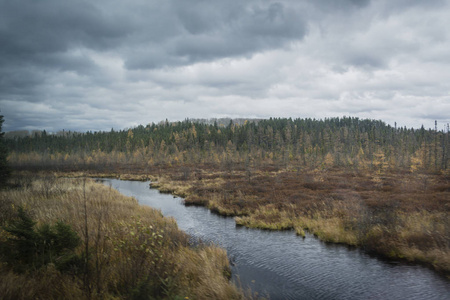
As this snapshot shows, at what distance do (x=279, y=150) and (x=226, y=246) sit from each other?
84353 millimetres

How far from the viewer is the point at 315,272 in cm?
1096

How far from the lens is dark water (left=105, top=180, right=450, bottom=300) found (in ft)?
30.2

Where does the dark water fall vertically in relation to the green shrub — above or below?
below

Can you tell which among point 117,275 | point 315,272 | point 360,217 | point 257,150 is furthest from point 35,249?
point 257,150

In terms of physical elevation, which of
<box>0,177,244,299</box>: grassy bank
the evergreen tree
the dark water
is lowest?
the dark water

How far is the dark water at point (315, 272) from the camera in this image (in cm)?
920

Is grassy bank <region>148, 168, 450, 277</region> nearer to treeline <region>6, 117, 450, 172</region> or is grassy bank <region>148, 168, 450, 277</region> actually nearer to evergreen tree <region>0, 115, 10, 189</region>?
evergreen tree <region>0, 115, 10, 189</region>

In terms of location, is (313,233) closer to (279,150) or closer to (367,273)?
(367,273)

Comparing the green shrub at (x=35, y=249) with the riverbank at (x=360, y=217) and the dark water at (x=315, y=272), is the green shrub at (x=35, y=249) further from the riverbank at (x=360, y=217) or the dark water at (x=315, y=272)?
the riverbank at (x=360, y=217)

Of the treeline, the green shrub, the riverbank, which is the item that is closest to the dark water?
the riverbank

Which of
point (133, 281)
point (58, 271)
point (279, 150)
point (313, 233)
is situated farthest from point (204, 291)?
point (279, 150)

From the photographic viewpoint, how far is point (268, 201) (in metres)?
22.8

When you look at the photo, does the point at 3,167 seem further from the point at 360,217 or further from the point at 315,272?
the point at 360,217

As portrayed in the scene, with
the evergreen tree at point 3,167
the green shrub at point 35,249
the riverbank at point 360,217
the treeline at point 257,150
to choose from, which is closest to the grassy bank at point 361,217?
the riverbank at point 360,217
